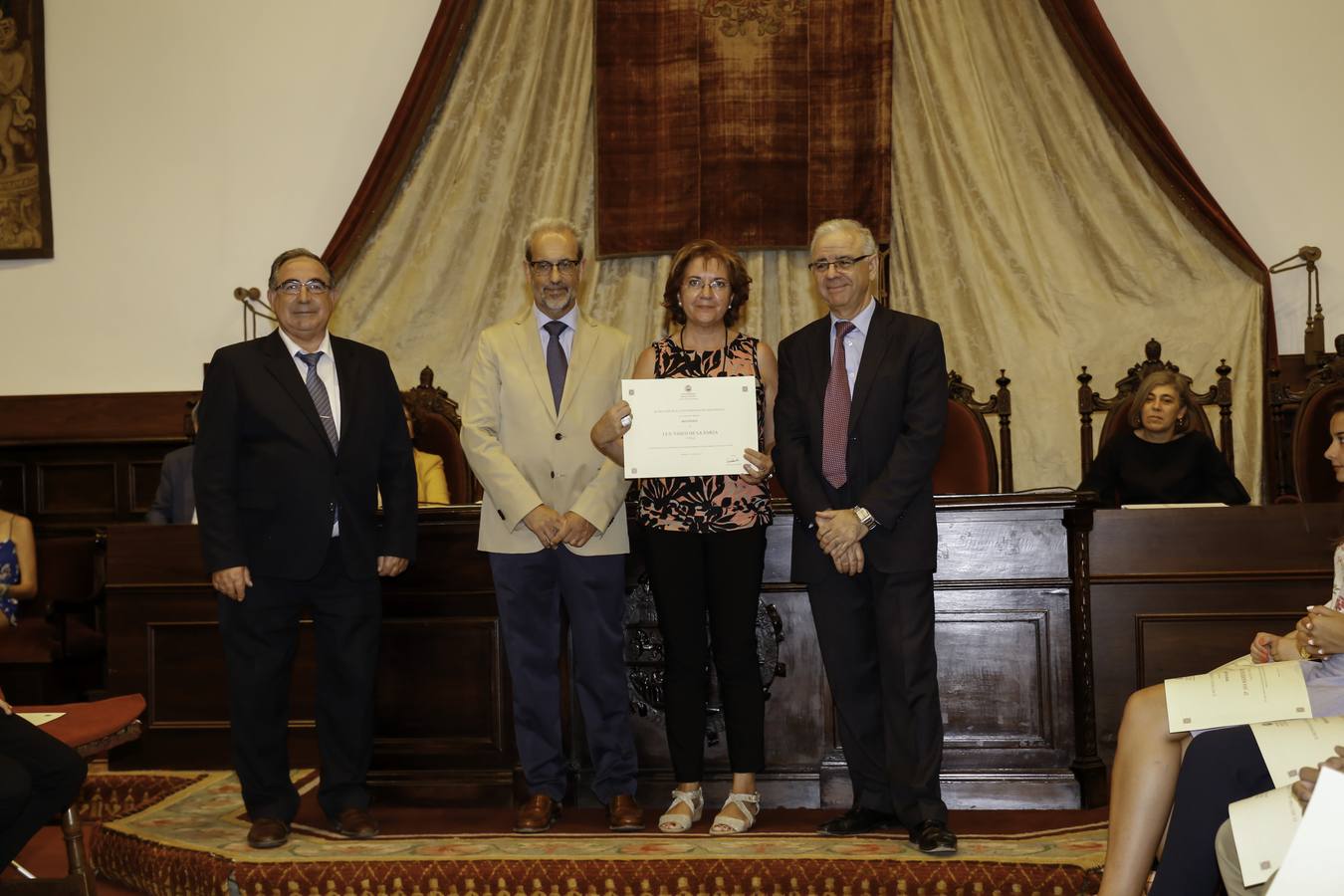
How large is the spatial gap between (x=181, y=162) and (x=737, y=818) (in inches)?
215

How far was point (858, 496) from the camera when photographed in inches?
123

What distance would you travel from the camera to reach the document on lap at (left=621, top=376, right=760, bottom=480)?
315 cm

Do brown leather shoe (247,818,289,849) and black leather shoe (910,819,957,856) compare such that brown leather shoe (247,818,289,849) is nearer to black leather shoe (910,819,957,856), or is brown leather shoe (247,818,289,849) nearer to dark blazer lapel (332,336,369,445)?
dark blazer lapel (332,336,369,445)

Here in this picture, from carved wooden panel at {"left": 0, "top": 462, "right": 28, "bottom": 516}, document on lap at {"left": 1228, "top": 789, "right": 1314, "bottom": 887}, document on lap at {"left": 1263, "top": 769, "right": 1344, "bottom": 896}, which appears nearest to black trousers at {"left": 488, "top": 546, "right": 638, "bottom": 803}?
document on lap at {"left": 1228, "top": 789, "right": 1314, "bottom": 887}

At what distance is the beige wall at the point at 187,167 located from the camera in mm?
6926

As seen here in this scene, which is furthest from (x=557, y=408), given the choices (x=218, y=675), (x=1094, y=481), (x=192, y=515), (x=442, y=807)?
(x=192, y=515)

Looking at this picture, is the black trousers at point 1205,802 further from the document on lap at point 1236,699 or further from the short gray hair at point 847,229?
the short gray hair at point 847,229

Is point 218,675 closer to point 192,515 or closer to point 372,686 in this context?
point 372,686

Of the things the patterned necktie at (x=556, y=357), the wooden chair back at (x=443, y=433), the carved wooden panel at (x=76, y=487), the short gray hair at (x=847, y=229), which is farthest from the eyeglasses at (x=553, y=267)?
the carved wooden panel at (x=76, y=487)

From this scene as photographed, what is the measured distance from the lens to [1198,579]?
3785 mm

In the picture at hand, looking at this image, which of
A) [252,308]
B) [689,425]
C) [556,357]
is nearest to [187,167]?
[252,308]

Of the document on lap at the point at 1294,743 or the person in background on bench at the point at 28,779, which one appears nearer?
the document on lap at the point at 1294,743

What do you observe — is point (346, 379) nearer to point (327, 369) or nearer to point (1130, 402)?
point (327, 369)

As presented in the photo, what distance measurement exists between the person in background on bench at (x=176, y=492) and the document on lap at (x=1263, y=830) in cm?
497
